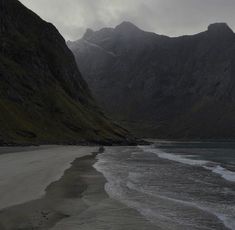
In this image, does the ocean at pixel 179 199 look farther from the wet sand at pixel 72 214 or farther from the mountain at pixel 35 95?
the mountain at pixel 35 95

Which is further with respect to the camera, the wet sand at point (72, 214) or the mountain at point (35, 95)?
the mountain at point (35, 95)

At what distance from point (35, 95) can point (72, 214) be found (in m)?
139

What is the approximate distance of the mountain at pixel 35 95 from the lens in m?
137

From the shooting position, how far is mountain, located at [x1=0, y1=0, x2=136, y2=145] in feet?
448

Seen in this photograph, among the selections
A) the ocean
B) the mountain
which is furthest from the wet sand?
the mountain

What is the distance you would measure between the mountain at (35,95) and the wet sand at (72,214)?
3282 inches

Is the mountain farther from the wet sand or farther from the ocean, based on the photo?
the wet sand

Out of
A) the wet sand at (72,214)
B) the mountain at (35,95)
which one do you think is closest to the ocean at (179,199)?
the wet sand at (72,214)

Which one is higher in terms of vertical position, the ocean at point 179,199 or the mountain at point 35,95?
the mountain at point 35,95

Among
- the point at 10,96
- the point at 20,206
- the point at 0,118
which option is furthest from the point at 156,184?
the point at 10,96

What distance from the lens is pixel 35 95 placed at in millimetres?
160750

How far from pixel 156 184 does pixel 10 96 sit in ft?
364

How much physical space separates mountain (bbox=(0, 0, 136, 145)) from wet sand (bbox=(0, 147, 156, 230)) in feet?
274

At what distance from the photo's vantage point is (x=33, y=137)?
5113 inches
